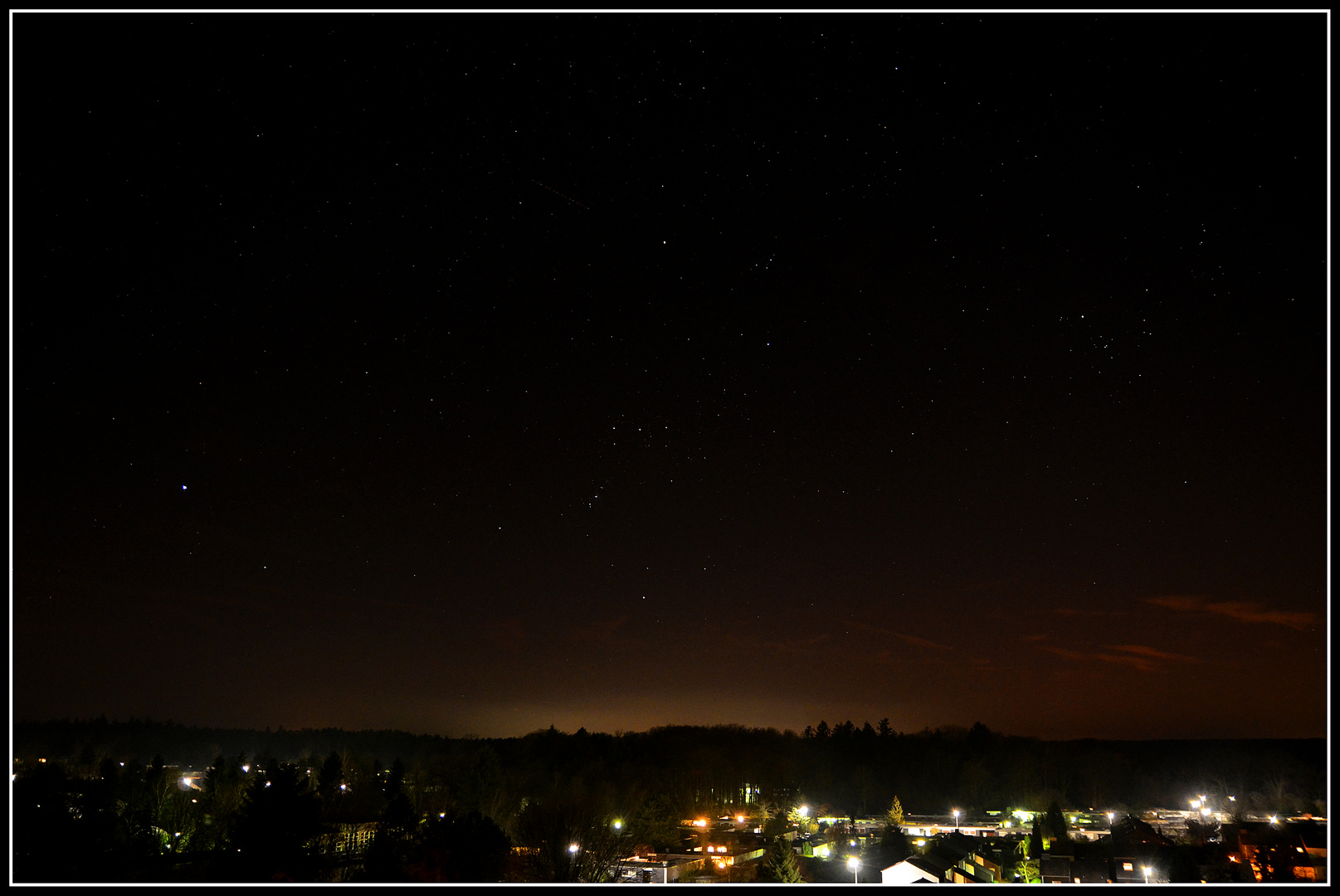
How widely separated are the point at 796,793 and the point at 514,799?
19.5m

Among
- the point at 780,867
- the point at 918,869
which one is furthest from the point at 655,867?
the point at 918,869

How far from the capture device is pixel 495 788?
33.1 metres

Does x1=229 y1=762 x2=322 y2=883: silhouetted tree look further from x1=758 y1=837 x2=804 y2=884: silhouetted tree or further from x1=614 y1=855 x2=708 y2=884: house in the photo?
x1=758 y1=837 x2=804 y2=884: silhouetted tree

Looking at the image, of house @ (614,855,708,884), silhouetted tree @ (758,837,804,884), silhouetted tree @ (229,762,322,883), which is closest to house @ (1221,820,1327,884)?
silhouetted tree @ (758,837,804,884)

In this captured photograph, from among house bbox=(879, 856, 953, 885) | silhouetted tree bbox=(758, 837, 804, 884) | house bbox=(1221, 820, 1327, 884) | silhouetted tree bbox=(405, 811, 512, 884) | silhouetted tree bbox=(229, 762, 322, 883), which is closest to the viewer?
silhouetted tree bbox=(229, 762, 322, 883)

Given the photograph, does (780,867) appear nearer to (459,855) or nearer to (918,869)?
(918,869)

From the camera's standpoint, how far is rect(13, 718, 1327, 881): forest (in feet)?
43.4

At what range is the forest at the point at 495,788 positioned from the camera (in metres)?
13.2

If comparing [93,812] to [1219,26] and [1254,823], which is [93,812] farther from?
[1254,823]

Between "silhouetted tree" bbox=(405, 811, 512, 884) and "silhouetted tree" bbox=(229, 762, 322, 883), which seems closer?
"silhouetted tree" bbox=(229, 762, 322, 883)

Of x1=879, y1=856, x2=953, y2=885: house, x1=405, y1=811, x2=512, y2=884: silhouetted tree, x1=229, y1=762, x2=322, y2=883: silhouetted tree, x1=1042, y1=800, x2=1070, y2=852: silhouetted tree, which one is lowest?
x1=1042, y1=800, x2=1070, y2=852: silhouetted tree

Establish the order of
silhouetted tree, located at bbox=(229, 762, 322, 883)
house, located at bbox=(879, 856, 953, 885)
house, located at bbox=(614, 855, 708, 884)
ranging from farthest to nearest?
house, located at bbox=(614, 855, 708, 884) < house, located at bbox=(879, 856, 953, 885) < silhouetted tree, located at bbox=(229, 762, 322, 883)

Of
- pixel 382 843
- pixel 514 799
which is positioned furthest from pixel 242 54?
pixel 514 799

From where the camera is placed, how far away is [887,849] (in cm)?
2633
